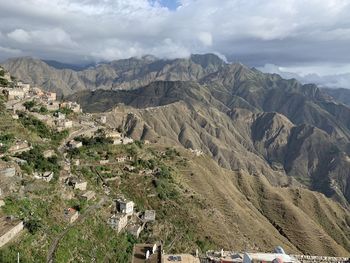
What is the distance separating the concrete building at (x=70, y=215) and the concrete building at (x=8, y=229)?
9.05 metres

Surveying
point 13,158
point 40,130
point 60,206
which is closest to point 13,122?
point 40,130

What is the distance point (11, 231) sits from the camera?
187 ft

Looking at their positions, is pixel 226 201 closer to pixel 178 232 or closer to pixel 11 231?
pixel 178 232

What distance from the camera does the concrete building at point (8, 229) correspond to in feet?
182

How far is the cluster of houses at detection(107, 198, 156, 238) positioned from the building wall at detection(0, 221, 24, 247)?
17.7 meters

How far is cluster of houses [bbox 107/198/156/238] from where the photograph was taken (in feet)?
245

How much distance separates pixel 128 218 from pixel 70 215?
14.1 m

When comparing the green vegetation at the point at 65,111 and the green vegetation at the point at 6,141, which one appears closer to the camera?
the green vegetation at the point at 6,141

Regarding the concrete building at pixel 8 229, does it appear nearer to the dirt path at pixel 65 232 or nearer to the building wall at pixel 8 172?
the dirt path at pixel 65 232

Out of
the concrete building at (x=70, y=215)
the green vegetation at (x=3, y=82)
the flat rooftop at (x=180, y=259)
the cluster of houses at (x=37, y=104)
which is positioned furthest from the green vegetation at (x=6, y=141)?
the green vegetation at (x=3, y=82)

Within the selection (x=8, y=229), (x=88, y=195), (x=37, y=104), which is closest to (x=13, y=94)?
(x=37, y=104)

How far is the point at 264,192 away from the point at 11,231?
9860 cm

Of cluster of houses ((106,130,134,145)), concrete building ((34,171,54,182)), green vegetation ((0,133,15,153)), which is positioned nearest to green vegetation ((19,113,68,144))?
green vegetation ((0,133,15,153))

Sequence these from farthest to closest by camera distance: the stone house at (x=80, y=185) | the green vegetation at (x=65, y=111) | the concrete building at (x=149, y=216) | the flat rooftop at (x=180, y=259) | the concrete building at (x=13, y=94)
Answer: the green vegetation at (x=65, y=111)
the concrete building at (x=13, y=94)
the concrete building at (x=149, y=216)
the stone house at (x=80, y=185)
the flat rooftop at (x=180, y=259)
